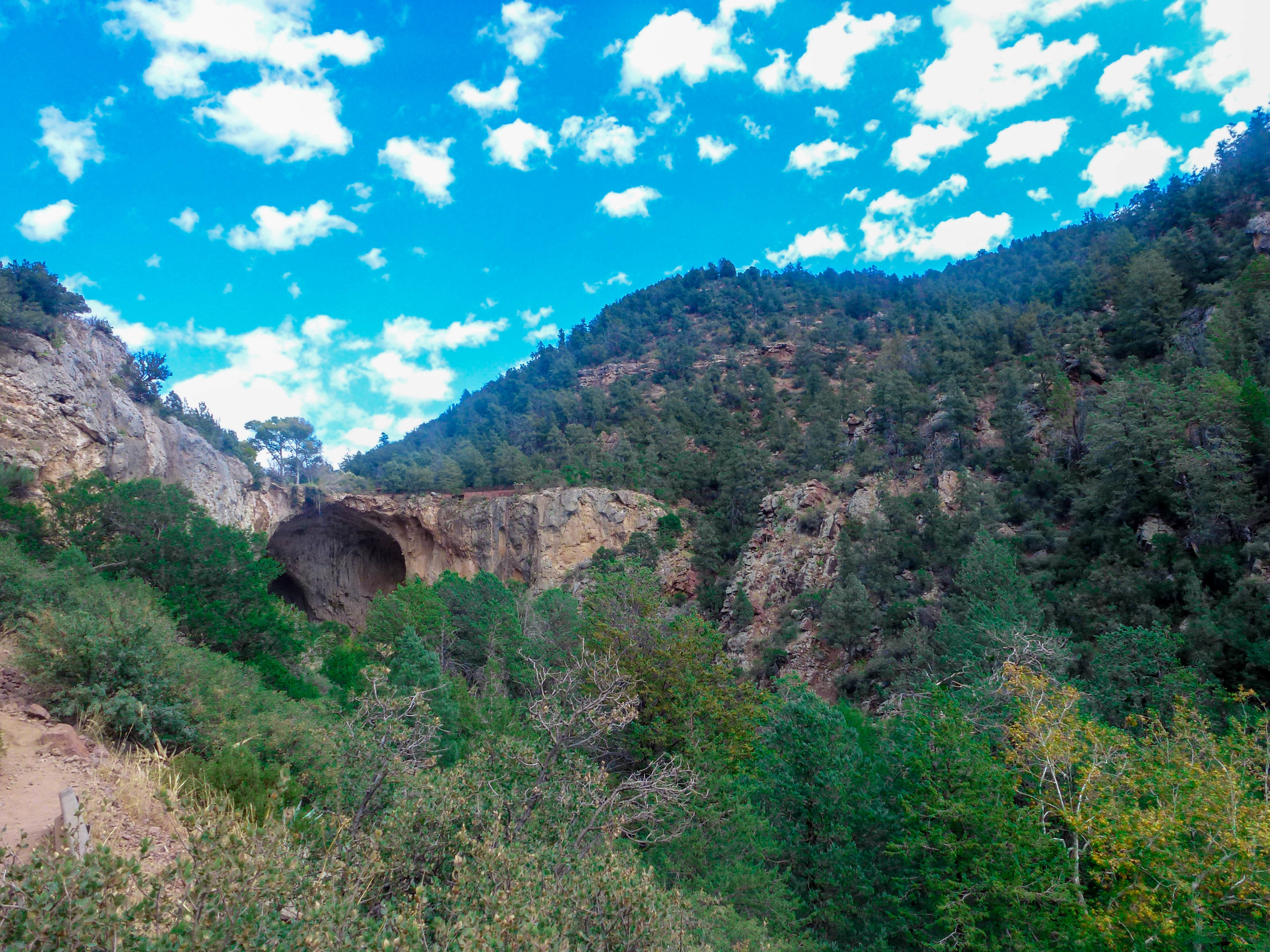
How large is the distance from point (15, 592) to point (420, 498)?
115ft

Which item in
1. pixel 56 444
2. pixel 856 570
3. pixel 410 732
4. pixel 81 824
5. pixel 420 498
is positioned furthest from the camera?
pixel 420 498

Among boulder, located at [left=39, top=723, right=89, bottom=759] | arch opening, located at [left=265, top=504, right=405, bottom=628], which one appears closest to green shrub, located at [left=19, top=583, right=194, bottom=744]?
boulder, located at [left=39, top=723, right=89, bottom=759]

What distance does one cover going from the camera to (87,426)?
82.7 ft

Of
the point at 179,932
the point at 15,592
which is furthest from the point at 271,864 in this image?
the point at 15,592

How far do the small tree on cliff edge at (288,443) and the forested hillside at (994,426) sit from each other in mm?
4022

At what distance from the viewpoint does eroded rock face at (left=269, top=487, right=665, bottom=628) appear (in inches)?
1736

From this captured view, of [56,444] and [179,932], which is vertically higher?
[56,444]

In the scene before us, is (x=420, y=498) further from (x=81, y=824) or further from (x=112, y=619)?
(x=81, y=824)

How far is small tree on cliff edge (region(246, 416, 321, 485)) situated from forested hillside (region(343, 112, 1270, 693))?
4022mm

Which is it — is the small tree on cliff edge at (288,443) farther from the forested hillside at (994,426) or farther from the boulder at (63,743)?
the boulder at (63,743)

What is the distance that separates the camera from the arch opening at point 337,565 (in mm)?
48312

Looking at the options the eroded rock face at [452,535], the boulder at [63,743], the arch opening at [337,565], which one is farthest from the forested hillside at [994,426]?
the boulder at [63,743]

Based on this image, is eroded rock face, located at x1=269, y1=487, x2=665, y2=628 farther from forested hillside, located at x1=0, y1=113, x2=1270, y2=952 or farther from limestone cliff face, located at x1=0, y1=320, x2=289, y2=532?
limestone cliff face, located at x1=0, y1=320, x2=289, y2=532

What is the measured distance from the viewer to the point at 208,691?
9.97 m
